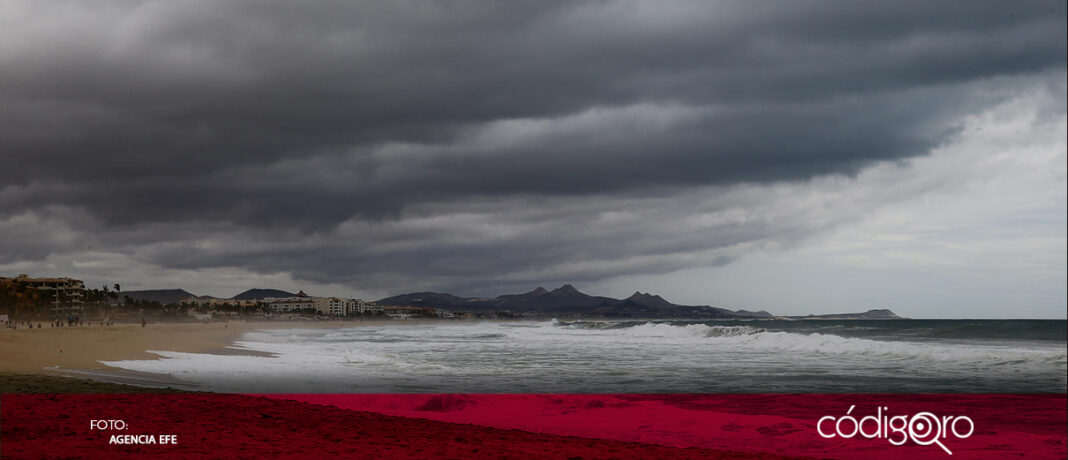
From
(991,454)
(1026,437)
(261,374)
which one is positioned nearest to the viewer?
(991,454)

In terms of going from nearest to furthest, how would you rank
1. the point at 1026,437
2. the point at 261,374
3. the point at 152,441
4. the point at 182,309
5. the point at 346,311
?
the point at 152,441, the point at 1026,437, the point at 261,374, the point at 182,309, the point at 346,311

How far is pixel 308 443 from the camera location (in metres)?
9.02

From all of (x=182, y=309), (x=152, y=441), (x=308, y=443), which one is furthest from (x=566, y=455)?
(x=182, y=309)

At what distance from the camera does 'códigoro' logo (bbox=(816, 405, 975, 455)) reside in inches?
426

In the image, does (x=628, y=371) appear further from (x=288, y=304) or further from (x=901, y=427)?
(x=288, y=304)

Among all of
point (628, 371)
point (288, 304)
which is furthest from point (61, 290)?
point (628, 371)

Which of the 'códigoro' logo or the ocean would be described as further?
the ocean

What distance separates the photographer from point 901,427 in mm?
11523

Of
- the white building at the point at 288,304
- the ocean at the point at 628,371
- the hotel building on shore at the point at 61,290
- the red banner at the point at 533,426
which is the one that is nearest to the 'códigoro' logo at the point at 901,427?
the red banner at the point at 533,426

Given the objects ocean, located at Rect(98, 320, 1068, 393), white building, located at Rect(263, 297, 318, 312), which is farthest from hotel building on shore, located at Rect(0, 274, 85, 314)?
ocean, located at Rect(98, 320, 1068, 393)

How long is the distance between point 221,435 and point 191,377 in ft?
31.3

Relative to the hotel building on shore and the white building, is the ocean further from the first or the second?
the white building

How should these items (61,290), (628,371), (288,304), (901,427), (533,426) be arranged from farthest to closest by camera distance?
1. (288,304)
2. (61,290)
3. (628,371)
4. (533,426)
5. (901,427)

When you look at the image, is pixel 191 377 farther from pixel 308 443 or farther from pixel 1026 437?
pixel 1026 437
